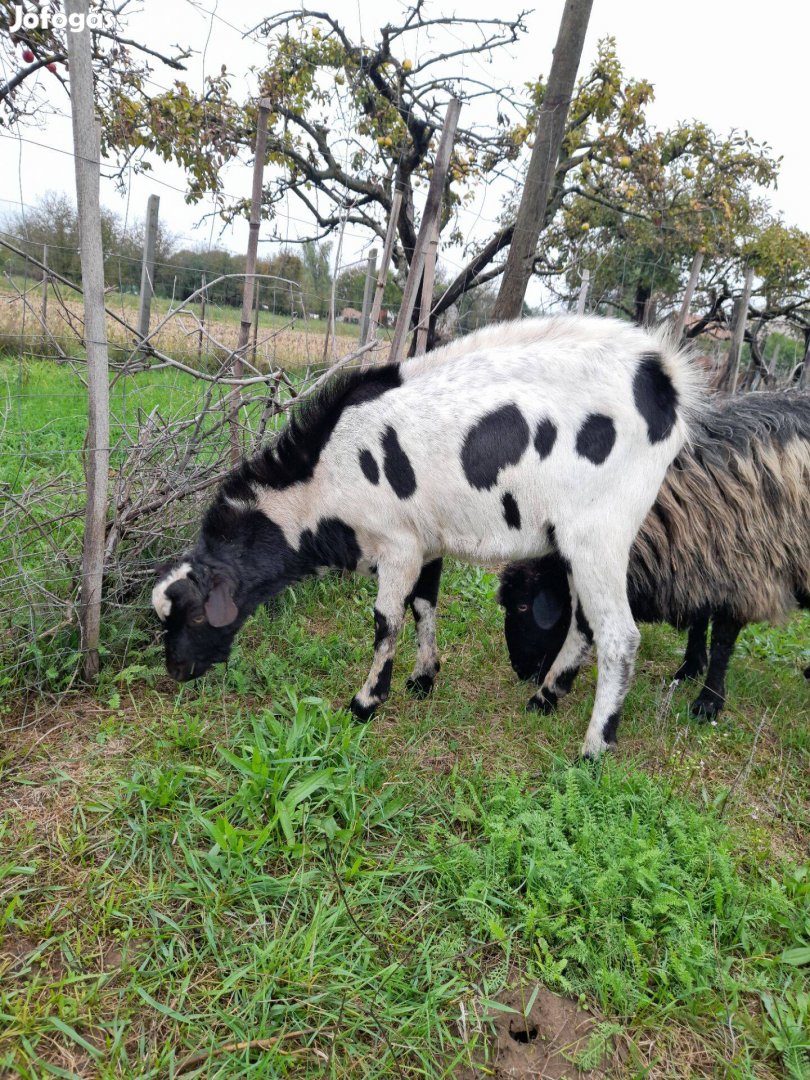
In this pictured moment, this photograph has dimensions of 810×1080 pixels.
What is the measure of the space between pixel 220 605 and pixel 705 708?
2.99m

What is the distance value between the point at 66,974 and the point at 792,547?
13.5 ft

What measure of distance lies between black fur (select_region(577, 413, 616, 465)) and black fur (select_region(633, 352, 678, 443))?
195 mm

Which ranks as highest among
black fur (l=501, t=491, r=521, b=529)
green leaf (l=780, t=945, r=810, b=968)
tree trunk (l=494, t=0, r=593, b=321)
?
tree trunk (l=494, t=0, r=593, b=321)

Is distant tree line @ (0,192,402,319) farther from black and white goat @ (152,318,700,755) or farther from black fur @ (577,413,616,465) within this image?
black fur @ (577,413,616,465)

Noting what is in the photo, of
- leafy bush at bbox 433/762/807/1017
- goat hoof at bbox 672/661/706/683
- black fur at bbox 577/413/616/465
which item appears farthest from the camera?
goat hoof at bbox 672/661/706/683

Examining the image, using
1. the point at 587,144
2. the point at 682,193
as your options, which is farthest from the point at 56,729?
the point at 682,193

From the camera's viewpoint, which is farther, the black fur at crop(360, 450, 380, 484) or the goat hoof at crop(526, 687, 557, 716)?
the goat hoof at crop(526, 687, 557, 716)

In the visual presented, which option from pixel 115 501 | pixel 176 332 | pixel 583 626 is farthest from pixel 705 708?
pixel 176 332

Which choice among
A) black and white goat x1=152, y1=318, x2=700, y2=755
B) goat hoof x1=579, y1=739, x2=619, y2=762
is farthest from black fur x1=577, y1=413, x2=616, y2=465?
Answer: goat hoof x1=579, y1=739, x2=619, y2=762

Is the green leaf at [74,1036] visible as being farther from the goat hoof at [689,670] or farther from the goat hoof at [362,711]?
the goat hoof at [689,670]

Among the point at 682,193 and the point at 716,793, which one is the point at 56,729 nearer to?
the point at 716,793

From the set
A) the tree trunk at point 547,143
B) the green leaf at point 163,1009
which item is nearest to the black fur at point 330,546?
the green leaf at point 163,1009

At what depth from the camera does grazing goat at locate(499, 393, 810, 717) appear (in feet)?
12.4

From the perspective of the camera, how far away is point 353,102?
693 cm
